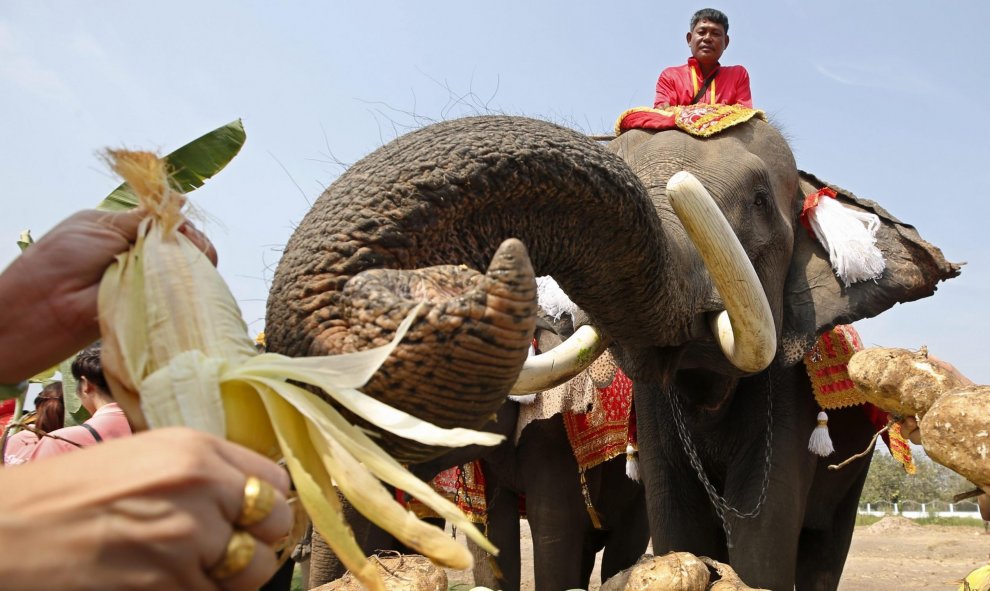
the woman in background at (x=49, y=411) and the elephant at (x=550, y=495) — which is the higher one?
the woman in background at (x=49, y=411)

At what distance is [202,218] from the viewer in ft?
4.14

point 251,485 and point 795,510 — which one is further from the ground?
point 251,485

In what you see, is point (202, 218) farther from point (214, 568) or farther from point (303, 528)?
point (214, 568)

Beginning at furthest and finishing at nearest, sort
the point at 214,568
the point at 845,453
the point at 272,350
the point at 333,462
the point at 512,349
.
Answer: the point at 845,453 < the point at 272,350 < the point at 512,349 < the point at 333,462 < the point at 214,568

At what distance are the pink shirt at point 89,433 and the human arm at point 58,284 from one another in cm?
163

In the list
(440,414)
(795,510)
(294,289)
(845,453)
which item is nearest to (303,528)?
(440,414)

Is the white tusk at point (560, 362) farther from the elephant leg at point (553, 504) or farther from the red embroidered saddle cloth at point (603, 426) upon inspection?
the elephant leg at point (553, 504)

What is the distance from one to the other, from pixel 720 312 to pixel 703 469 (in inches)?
59.4

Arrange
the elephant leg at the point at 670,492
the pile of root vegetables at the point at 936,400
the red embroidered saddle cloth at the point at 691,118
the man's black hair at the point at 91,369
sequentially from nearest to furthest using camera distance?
the pile of root vegetables at the point at 936,400 → the man's black hair at the point at 91,369 → the red embroidered saddle cloth at the point at 691,118 → the elephant leg at the point at 670,492

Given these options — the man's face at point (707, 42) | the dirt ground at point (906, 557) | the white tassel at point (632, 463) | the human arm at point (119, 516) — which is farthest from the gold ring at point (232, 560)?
the dirt ground at point (906, 557)

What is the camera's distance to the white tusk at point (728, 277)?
2.77 m

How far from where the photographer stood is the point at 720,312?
3.25 m

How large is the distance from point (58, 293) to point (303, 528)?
0.39m

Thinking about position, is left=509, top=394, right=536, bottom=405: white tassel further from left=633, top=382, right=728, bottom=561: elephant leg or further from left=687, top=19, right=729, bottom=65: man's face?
left=687, top=19, right=729, bottom=65: man's face
